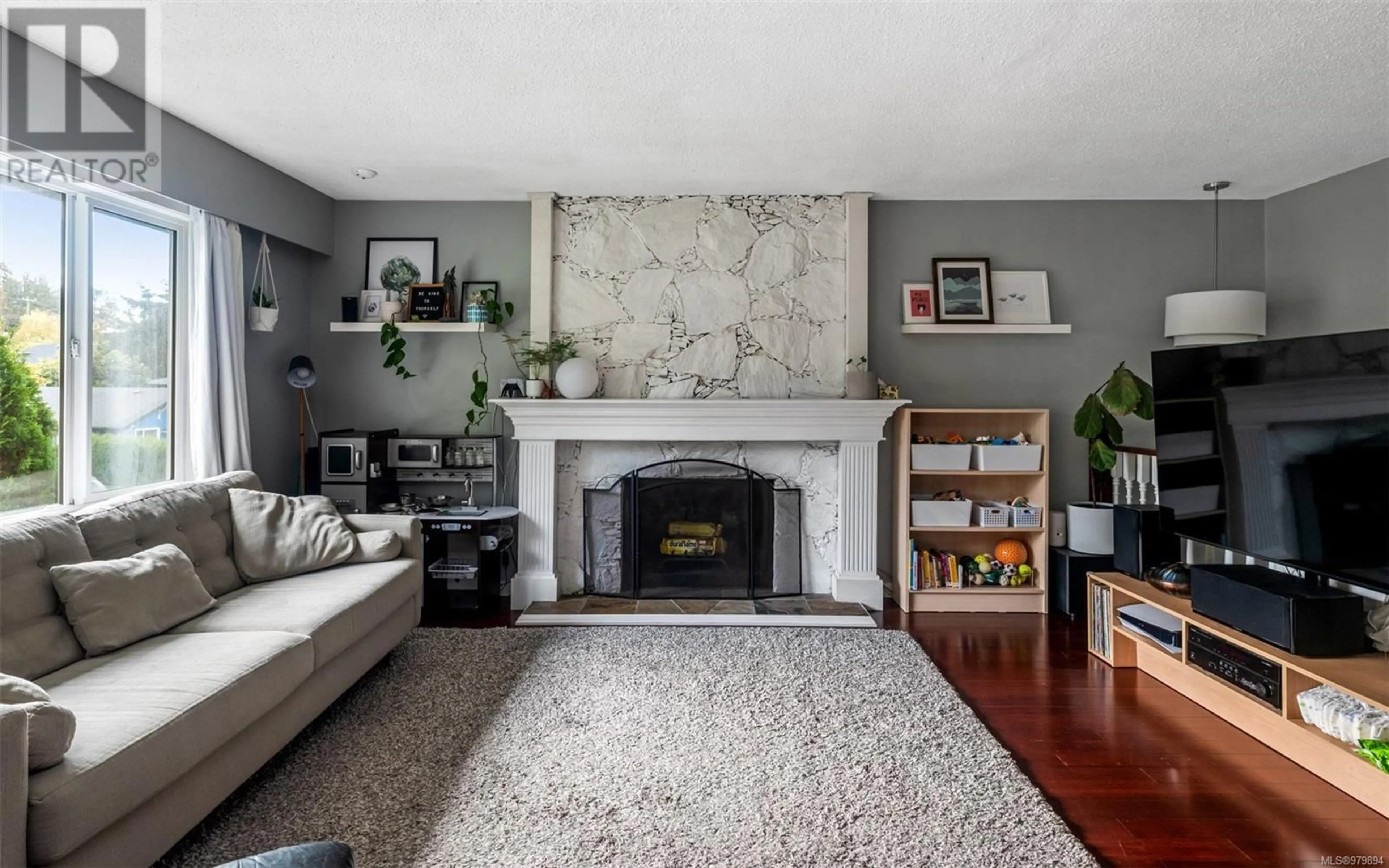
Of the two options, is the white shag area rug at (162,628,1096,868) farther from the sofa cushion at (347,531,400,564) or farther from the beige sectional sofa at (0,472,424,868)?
the sofa cushion at (347,531,400,564)

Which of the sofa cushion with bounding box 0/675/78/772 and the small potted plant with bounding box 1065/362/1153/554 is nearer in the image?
the sofa cushion with bounding box 0/675/78/772

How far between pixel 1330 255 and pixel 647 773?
14.8ft

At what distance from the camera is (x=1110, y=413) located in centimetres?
422

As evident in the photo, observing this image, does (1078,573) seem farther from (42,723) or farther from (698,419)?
(42,723)

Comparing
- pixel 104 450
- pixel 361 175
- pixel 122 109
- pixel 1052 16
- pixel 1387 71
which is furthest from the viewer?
pixel 361 175

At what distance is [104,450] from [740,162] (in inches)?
127

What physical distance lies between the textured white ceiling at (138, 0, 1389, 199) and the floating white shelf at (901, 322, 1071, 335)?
79 centimetres

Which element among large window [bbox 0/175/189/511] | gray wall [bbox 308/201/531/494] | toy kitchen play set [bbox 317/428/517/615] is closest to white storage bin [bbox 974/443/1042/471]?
toy kitchen play set [bbox 317/428/517/615]

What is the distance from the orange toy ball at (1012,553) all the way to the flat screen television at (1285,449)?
117 cm

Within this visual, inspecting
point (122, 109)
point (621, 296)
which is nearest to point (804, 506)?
point (621, 296)

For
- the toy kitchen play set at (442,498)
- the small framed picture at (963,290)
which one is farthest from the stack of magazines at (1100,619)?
the toy kitchen play set at (442,498)

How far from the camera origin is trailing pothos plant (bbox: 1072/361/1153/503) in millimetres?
4031

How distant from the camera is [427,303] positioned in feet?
14.5

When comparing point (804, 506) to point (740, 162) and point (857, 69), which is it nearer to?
point (740, 162)
